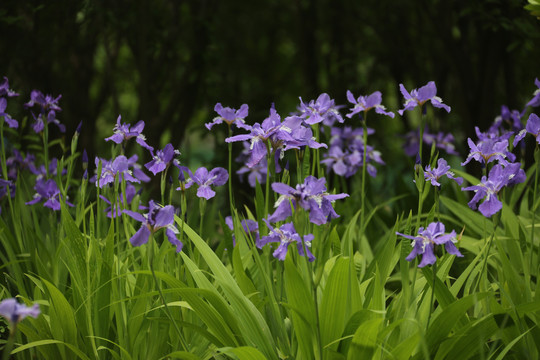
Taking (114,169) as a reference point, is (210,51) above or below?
above

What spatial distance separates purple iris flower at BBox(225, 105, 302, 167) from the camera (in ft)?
6.16

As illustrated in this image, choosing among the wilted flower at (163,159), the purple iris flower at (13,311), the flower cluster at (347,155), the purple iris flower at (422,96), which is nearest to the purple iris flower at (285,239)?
the wilted flower at (163,159)

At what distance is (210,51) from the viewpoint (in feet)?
17.0

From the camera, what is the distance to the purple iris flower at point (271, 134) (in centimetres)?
188

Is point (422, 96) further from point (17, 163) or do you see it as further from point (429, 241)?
point (17, 163)

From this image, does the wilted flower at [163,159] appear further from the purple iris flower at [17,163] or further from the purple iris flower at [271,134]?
the purple iris flower at [17,163]

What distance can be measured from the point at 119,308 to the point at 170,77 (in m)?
3.54

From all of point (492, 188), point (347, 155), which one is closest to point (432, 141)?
point (347, 155)

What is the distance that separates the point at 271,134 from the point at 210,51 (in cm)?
351

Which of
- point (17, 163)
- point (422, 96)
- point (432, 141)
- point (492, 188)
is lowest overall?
A: point (17, 163)

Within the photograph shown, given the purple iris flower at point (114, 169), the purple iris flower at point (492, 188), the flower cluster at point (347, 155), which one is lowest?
the purple iris flower at point (114, 169)

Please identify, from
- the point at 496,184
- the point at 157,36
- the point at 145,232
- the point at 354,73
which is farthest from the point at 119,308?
the point at 354,73

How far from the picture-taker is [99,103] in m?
6.19

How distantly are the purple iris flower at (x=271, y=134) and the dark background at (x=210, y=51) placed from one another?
219 cm
